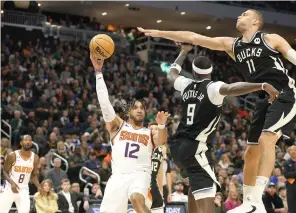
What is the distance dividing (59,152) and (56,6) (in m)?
17.1

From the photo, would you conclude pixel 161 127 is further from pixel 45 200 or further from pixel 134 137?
pixel 45 200

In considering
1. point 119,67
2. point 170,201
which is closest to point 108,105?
point 170,201

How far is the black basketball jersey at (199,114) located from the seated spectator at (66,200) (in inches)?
283

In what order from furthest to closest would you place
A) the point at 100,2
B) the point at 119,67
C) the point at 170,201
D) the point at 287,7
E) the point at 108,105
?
the point at 287,7, the point at 100,2, the point at 119,67, the point at 170,201, the point at 108,105

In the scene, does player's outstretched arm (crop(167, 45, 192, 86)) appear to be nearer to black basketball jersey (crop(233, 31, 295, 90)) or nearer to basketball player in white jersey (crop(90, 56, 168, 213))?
basketball player in white jersey (crop(90, 56, 168, 213))

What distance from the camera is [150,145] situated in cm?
786

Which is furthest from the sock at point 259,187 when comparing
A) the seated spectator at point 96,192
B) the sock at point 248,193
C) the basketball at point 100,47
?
the seated spectator at point 96,192

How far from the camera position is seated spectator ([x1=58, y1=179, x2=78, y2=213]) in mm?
13375

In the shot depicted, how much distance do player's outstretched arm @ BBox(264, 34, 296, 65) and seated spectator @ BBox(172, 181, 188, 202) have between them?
8002 mm

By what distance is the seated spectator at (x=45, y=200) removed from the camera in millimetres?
12789

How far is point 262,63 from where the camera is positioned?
687cm

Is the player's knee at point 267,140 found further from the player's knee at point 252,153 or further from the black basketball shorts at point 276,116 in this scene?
the player's knee at point 252,153

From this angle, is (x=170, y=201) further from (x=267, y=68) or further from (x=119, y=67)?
(x=119, y=67)

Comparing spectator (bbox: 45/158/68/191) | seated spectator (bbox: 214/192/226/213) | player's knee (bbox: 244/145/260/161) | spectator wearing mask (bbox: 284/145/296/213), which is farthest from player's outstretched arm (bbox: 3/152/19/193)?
player's knee (bbox: 244/145/260/161)
